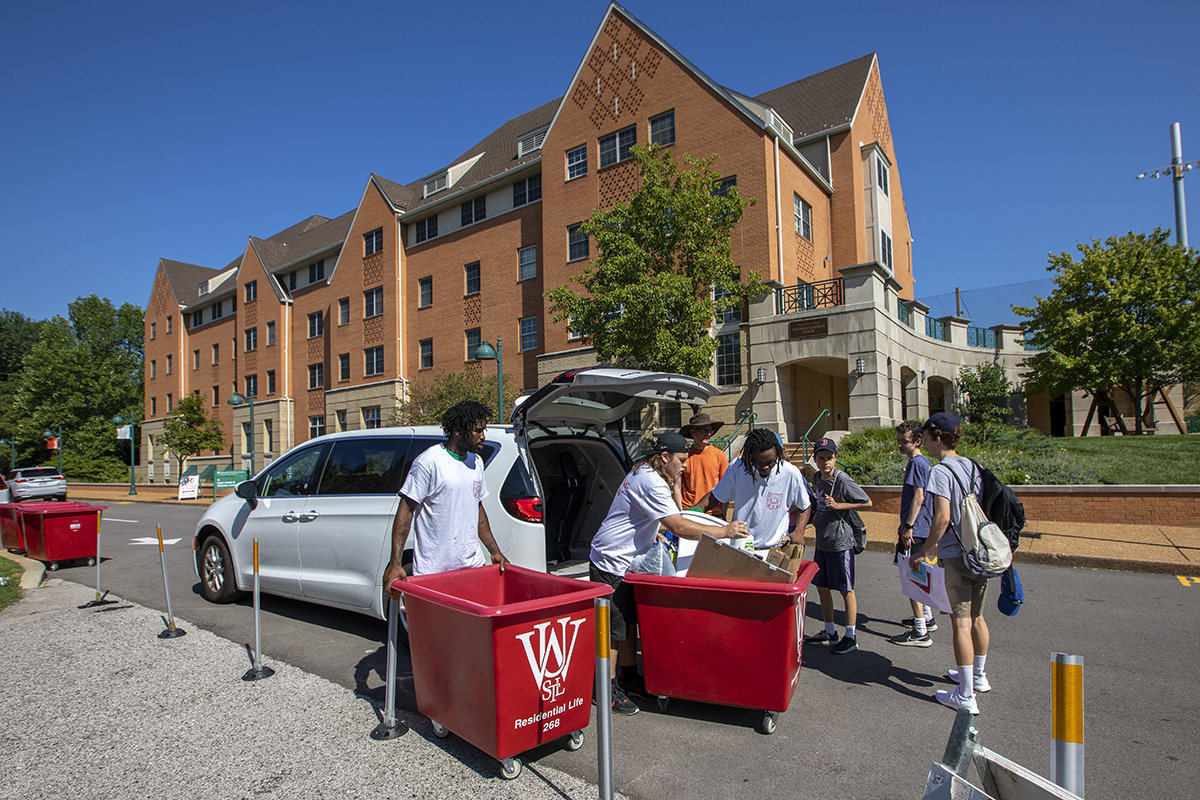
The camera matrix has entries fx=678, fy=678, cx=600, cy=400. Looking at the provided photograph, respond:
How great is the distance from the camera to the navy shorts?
5439 mm

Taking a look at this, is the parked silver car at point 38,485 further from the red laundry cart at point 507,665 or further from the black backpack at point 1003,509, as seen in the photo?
the black backpack at point 1003,509

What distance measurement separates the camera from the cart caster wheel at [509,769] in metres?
3.38

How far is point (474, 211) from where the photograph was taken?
99.8 ft

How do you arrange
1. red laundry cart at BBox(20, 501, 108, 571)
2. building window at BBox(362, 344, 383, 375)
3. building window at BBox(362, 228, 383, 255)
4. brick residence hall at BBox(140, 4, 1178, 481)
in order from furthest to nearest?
1. building window at BBox(362, 228, 383, 255)
2. building window at BBox(362, 344, 383, 375)
3. brick residence hall at BBox(140, 4, 1178, 481)
4. red laundry cart at BBox(20, 501, 108, 571)

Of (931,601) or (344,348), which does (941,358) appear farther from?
(344,348)

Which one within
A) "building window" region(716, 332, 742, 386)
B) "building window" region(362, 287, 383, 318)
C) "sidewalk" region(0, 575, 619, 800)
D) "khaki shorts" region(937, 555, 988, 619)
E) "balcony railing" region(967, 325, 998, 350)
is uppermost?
"building window" region(362, 287, 383, 318)

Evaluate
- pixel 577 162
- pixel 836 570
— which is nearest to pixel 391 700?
pixel 836 570

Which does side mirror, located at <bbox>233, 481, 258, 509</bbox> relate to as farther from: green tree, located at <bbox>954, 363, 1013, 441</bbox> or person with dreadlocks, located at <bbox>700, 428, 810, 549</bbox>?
green tree, located at <bbox>954, 363, 1013, 441</bbox>

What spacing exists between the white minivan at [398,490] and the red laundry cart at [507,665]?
4.28 ft

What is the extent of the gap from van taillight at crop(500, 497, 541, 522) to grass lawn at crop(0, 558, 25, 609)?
6.58 meters

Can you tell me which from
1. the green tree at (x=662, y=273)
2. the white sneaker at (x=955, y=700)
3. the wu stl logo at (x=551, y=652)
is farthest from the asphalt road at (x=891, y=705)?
the green tree at (x=662, y=273)

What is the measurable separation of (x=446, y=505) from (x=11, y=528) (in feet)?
35.4

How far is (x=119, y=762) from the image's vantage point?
3697mm

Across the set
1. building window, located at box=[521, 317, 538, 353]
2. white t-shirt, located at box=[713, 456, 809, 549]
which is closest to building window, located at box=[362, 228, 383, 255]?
building window, located at box=[521, 317, 538, 353]
